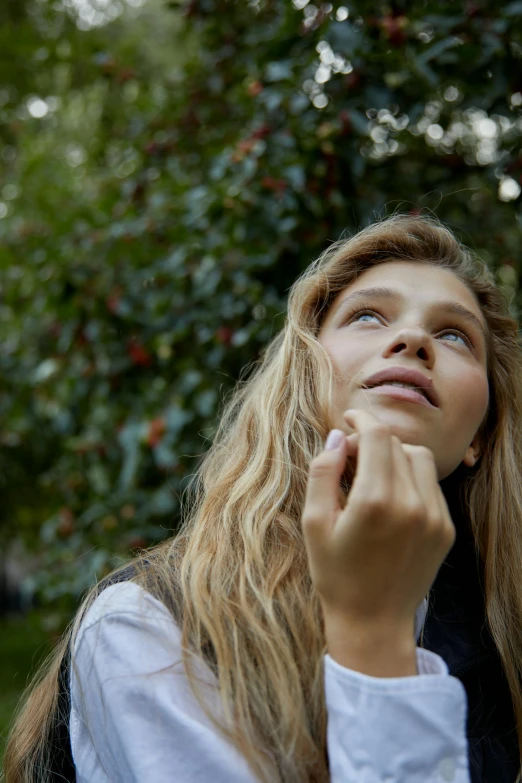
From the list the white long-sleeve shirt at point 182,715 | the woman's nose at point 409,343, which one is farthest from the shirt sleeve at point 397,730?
the woman's nose at point 409,343

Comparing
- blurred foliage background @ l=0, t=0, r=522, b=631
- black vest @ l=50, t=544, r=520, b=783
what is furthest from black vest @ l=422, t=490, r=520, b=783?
blurred foliage background @ l=0, t=0, r=522, b=631

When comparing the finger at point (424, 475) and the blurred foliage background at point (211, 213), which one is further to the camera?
the blurred foliage background at point (211, 213)

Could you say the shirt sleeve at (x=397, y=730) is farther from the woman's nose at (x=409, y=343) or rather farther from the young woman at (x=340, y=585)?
the woman's nose at (x=409, y=343)

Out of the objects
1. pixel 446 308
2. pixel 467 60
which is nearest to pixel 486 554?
pixel 446 308

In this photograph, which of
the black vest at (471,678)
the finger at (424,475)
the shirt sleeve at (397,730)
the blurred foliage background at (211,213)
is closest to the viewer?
the shirt sleeve at (397,730)

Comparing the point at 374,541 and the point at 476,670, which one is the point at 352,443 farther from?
the point at 476,670

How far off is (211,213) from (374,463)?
1861 mm

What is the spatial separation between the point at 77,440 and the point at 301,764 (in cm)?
264

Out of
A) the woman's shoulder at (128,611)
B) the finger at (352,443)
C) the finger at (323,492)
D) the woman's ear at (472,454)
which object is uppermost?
the finger at (323,492)

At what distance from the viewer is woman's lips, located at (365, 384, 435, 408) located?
135 cm

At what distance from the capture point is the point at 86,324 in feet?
10.8

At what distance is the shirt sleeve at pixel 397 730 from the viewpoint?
3.15 feet

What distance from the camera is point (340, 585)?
1035 millimetres

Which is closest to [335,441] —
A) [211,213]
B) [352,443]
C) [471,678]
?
[352,443]
